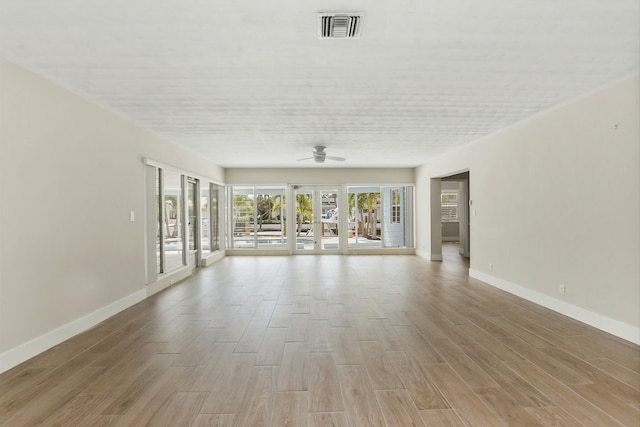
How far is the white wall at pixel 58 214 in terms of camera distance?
2.80 meters

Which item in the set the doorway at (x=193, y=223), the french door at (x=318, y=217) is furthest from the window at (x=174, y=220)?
the french door at (x=318, y=217)

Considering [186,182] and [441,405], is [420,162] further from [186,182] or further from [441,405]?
[441,405]

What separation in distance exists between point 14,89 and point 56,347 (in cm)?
235

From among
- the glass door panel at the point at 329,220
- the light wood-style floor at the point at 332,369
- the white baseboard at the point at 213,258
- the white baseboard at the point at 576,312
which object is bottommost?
the light wood-style floor at the point at 332,369

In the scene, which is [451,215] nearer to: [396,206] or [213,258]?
[396,206]

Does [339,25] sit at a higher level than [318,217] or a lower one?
higher

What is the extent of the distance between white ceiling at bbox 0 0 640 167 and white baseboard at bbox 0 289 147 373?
95.5 inches

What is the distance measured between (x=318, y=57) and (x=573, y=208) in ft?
11.3

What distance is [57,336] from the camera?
3.24m

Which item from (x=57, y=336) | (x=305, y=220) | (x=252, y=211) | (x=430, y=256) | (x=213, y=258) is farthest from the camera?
(x=305, y=220)

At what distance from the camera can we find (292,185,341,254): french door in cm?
975

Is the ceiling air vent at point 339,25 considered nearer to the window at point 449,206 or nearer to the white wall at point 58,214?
the white wall at point 58,214

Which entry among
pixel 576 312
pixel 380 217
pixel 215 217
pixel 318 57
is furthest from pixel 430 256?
pixel 318 57

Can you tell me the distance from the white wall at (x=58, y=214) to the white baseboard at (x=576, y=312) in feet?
18.2
